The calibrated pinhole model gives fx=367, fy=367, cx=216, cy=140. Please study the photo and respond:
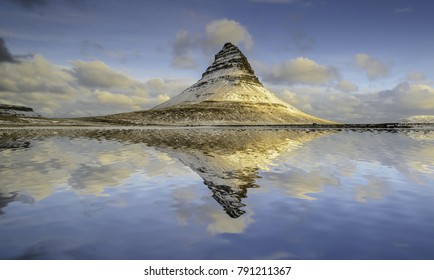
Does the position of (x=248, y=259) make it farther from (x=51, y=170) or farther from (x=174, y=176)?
(x=51, y=170)

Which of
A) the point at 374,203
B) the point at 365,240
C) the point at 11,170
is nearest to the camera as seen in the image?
the point at 365,240

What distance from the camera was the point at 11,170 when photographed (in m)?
22.1

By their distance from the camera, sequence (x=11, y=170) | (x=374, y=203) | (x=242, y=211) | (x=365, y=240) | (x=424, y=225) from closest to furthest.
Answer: (x=365, y=240)
(x=424, y=225)
(x=242, y=211)
(x=374, y=203)
(x=11, y=170)

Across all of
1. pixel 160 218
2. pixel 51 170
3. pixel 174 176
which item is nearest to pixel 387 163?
pixel 174 176

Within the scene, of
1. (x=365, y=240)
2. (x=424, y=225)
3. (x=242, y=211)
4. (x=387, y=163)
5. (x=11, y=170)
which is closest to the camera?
(x=365, y=240)

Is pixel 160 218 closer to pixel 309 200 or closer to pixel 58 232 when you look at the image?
pixel 58 232

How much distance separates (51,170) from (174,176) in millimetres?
8103

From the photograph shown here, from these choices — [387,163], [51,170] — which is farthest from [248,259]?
[387,163]

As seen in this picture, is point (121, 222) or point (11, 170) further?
point (11, 170)

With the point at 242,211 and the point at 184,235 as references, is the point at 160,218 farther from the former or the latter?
the point at 242,211

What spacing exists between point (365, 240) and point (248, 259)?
3.45m

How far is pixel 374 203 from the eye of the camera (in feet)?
46.3

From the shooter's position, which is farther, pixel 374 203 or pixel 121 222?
pixel 374 203
